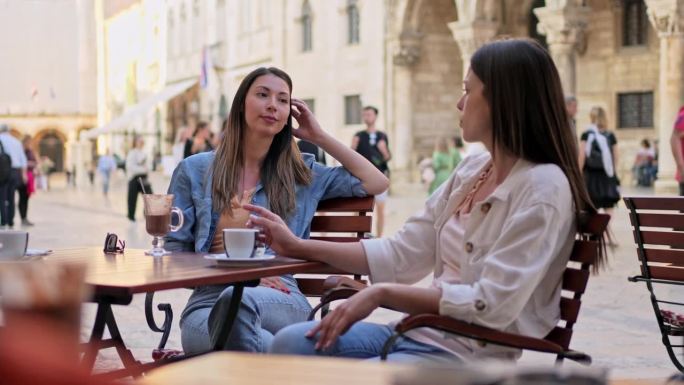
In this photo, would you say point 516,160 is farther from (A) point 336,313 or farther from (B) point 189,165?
(B) point 189,165

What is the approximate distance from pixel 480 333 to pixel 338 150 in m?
1.64

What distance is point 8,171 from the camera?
54.9ft

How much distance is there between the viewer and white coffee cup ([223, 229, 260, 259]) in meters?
3.50

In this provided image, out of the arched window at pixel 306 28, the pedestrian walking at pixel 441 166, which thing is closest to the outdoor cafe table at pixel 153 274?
the pedestrian walking at pixel 441 166

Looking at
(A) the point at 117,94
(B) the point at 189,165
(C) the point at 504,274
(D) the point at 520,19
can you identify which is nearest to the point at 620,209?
(D) the point at 520,19

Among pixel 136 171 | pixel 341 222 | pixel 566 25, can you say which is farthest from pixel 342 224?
pixel 566 25

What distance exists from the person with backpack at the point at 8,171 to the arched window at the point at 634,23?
45.5 ft

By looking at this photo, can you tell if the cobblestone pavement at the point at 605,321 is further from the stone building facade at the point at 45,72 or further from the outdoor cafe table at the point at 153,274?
the stone building facade at the point at 45,72

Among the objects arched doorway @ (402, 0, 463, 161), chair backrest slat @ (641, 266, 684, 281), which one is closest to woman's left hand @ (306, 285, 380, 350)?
chair backrest slat @ (641, 266, 684, 281)

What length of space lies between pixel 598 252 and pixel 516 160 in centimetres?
34

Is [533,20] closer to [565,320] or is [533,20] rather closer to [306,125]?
[306,125]

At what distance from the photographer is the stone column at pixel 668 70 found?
1952 centimetres

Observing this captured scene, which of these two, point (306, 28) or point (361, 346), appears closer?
point (361, 346)

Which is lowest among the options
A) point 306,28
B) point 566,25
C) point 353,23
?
point 566,25
